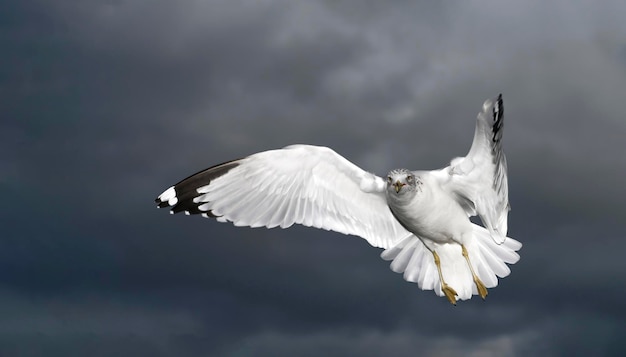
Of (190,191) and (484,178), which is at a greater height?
(190,191)

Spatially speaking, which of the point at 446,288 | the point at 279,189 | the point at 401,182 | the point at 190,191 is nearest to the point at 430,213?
the point at 401,182

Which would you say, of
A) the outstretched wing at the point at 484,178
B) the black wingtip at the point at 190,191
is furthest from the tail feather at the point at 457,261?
the black wingtip at the point at 190,191

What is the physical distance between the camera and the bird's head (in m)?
6.76

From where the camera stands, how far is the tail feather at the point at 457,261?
7.69m

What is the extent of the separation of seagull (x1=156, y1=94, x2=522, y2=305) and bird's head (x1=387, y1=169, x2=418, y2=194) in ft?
0.05

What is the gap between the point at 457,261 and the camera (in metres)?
7.71

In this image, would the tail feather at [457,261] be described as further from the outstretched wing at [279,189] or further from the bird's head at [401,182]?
the bird's head at [401,182]

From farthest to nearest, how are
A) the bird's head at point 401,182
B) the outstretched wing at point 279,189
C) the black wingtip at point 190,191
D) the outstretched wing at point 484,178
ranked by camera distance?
the black wingtip at point 190,191 < the outstretched wing at point 279,189 < the bird's head at point 401,182 < the outstretched wing at point 484,178

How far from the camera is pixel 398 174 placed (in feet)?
22.5

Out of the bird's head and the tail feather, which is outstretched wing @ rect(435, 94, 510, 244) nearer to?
the bird's head

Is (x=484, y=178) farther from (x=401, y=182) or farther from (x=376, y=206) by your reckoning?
(x=376, y=206)

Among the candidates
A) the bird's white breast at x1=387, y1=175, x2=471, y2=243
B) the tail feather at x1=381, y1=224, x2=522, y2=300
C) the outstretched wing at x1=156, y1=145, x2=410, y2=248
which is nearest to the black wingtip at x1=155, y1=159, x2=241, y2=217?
the outstretched wing at x1=156, y1=145, x2=410, y2=248

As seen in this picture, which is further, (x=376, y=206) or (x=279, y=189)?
(x=376, y=206)

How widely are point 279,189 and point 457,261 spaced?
72.7 inches
